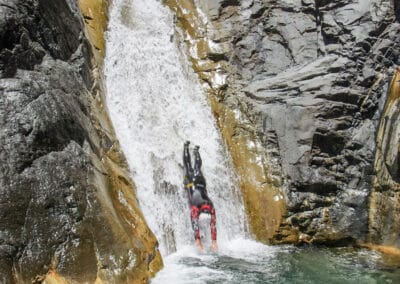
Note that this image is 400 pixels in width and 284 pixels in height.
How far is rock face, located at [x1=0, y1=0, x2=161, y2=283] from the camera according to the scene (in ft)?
23.4

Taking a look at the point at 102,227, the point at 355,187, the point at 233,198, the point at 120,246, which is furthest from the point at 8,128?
the point at 355,187

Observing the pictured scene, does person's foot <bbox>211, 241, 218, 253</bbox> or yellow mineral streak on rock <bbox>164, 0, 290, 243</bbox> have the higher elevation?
yellow mineral streak on rock <bbox>164, 0, 290, 243</bbox>

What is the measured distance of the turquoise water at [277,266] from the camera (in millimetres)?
9391

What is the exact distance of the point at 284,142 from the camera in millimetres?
13742

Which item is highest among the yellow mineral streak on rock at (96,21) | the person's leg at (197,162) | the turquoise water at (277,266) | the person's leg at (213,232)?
the yellow mineral streak on rock at (96,21)

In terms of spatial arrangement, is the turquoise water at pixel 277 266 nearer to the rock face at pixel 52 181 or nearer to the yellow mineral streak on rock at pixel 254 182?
the yellow mineral streak on rock at pixel 254 182

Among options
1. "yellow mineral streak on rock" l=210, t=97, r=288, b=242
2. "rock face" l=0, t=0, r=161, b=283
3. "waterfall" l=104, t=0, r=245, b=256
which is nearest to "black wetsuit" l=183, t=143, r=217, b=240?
"waterfall" l=104, t=0, r=245, b=256

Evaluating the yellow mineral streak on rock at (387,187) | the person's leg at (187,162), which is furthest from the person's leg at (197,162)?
the yellow mineral streak on rock at (387,187)

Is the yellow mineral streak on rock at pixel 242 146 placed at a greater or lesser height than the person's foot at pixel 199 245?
greater

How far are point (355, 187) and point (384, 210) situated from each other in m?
1.09

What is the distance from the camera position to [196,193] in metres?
11.7

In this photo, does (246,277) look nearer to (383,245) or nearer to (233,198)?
(233,198)

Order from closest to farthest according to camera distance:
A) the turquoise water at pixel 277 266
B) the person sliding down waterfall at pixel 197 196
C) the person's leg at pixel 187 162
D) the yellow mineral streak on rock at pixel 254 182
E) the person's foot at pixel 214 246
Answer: the turquoise water at pixel 277 266
the person's foot at pixel 214 246
the person sliding down waterfall at pixel 197 196
the person's leg at pixel 187 162
the yellow mineral streak on rock at pixel 254 182

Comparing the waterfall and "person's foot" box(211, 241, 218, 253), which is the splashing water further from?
"person's foot" box(211, 241, 218, 253)
